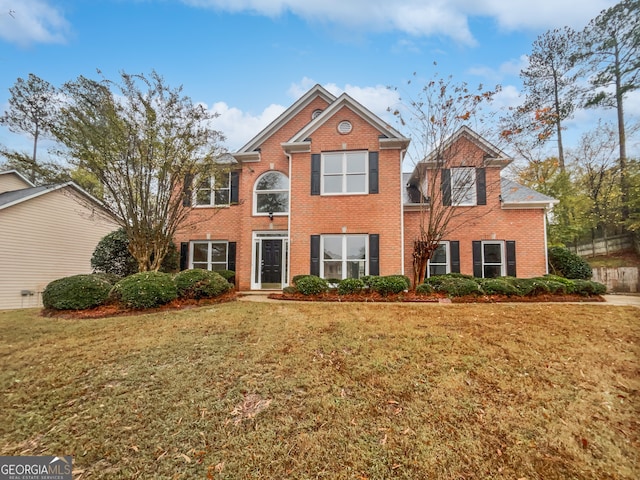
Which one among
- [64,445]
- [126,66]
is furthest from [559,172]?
[64,445]

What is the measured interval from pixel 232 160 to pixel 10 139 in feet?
24.1

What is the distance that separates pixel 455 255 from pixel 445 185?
2985mm

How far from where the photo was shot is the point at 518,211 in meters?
12.3

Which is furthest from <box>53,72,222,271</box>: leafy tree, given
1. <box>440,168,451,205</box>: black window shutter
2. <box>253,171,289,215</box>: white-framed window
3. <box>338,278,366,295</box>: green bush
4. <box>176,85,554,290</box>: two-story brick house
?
<box>440,168,451,205</box>: black window shutter

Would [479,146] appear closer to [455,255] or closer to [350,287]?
[455,255]

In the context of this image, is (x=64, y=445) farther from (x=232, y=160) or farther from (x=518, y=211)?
(x=518, y=211)

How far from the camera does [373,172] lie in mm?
11328

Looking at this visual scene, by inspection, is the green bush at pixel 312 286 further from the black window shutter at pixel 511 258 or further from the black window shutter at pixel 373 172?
the black window shutter at pixel 511 258

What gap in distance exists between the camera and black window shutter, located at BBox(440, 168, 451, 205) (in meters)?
11.2

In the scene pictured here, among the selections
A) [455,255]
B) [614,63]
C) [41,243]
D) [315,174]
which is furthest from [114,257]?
[614,63]

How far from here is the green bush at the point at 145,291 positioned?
797 cm

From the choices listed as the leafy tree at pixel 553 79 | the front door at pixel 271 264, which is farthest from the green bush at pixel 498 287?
the leafy tree at pixel 553 79

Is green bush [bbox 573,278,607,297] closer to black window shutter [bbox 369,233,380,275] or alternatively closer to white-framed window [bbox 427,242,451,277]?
white-framed window [bbox 427,242,451,277]

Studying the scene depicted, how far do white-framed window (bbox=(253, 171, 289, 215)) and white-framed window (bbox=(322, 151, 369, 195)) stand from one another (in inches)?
78.0
